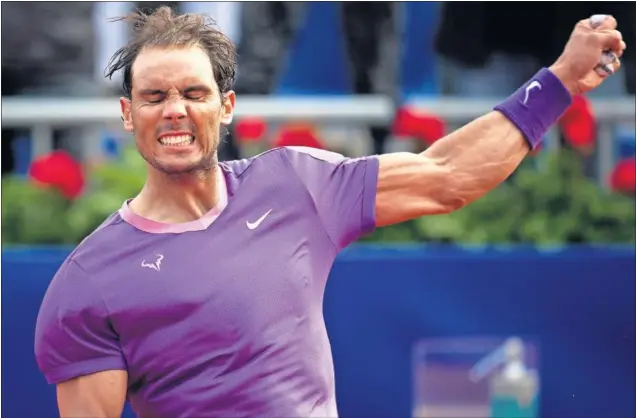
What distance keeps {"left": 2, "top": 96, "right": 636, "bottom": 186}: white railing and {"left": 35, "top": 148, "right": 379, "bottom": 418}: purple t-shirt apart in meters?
4.68

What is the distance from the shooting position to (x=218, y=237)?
284cm

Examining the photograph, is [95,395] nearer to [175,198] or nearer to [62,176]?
[175,198]

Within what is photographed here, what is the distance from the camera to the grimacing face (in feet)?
9.14

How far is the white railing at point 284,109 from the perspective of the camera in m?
7.54

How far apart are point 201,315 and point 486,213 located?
117 inches

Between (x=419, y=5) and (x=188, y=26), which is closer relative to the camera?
(x=188, y=26)

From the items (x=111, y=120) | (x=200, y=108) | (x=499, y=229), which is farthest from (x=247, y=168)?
(x=111, y=120)

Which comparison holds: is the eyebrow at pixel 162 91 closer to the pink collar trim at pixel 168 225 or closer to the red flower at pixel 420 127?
the pink collar trim at pixel 168 225

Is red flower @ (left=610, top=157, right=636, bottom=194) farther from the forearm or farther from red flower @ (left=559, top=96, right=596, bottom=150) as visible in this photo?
the forearm

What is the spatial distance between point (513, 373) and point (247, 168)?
Answer: 7.63 feet

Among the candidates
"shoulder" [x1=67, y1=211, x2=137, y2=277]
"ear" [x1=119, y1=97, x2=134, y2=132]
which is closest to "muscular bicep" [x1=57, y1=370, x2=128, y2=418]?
"shoulder" [x1=67, y1=211, x2=137, y2=277]

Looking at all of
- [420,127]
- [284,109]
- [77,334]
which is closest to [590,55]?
[77,334]

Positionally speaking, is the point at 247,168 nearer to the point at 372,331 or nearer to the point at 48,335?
the point at 48,335

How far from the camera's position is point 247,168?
301cm
